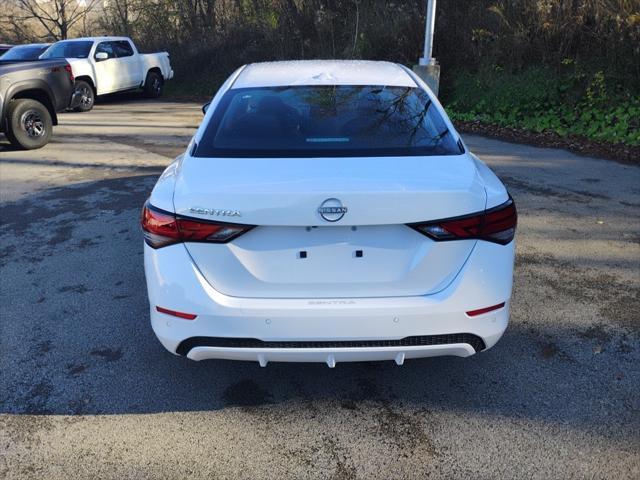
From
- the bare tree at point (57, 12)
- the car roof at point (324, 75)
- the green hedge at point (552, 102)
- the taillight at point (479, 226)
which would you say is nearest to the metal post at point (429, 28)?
the green hedge at point (552, 102)

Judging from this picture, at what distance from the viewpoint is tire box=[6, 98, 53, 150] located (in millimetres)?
9641

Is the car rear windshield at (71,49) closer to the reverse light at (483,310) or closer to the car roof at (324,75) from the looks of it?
the car roof at (324,75)

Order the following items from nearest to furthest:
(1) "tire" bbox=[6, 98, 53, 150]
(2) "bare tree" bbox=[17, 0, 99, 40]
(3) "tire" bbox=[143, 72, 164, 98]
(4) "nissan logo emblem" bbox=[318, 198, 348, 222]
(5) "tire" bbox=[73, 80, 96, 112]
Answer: (4) "nissan logo emblem" bbox=[318, 198, 348, 222] → (1) "tire" bbox=[6, 98, 53, 150] → (5) "tire" bbox=[73, 80, 96, 112] → (3) "tire" bbox=[143, 72, 164, 98] → (2) "bare tree" bbox=[17, 0, 99, 40]

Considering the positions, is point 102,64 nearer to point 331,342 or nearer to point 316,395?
point 316,395

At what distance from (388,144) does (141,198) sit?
15.2 feet

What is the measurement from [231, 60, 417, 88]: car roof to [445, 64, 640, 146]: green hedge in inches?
277

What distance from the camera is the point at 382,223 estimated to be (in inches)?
97.3

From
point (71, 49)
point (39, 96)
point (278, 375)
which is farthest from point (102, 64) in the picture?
point (278, 375)

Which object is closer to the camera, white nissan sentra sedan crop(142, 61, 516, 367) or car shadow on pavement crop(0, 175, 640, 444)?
white nissan sentra sedan crop(142, 61, 516, 367)

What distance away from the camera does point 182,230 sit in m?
2.57

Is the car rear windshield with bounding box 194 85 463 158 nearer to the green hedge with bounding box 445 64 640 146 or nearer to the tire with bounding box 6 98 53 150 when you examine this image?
the green hedge with bounding box 445 64 640 146

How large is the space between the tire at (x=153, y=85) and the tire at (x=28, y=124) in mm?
9103

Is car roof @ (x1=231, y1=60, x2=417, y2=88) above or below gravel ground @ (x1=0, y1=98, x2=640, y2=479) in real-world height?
above

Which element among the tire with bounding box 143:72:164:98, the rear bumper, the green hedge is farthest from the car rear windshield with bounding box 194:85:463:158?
the tire with bounding box 143:72:164:98
